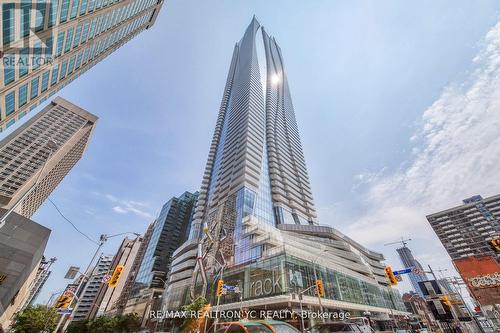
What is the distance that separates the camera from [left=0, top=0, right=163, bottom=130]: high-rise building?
36000 millimetres

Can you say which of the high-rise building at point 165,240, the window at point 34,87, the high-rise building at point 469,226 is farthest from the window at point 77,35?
the high-rise building at point 469,226

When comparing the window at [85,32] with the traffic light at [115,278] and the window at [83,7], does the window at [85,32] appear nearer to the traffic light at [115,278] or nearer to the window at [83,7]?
the window at [83,7]

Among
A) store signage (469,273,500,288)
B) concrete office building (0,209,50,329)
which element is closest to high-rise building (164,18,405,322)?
store signage (469,273,500,288)

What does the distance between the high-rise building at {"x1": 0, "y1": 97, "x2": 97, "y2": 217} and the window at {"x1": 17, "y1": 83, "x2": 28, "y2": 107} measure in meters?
27.0

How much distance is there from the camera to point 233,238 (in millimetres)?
49594

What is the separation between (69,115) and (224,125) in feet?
303

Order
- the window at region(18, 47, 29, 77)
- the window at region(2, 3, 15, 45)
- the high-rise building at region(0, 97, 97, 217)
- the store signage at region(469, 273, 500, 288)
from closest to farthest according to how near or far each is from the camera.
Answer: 1. the window at region(2, 3, 15, 45)
2. the window at region(18, 47, 29, 77)
3. the store signage at region(469, 273, 500, 288)
4. the high-rise building at region(0, 97, 97, 217)

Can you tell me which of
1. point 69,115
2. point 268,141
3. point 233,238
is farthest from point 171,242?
point 69,115

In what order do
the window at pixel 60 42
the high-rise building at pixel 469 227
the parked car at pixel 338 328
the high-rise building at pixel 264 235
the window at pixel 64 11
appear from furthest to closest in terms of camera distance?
the high-rise building at pixel 469 227 → the window at pixel 60 42 → the window at pixel 64 11 → the high-rise building at pixel 264 235 → the parked car at pixel 338 328

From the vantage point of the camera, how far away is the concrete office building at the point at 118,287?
299ft

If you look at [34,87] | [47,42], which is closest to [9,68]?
[47,42]

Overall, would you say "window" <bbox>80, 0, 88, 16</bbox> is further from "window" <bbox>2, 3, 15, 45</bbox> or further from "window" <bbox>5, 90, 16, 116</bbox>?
"window" <bbox>5, 90, 16, 116</bbox>

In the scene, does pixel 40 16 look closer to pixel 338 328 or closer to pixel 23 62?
pixel 23 62

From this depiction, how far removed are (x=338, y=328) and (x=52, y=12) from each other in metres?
61.1
